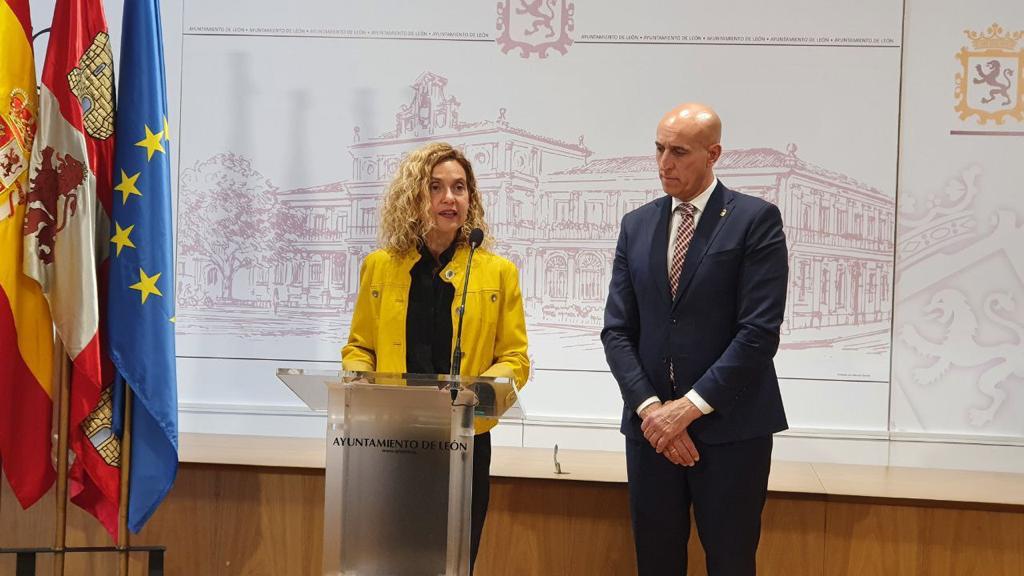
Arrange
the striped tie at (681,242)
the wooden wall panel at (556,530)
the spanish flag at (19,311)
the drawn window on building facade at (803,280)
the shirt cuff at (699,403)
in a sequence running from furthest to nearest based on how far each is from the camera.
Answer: the drawn window on building facade at (803,280) < the wooden wall panel at (556,530) < the spanish flag at (19,311) < the striped tie at (681,242) < the shirt cuff at (699,403)

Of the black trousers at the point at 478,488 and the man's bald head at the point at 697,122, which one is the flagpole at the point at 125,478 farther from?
the man's bald head at the point at 697,122

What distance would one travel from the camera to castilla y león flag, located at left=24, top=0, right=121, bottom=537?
3.04 meters

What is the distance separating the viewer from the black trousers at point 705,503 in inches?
112

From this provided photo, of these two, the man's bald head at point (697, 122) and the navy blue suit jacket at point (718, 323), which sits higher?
the man's bald head at point (697, 122)

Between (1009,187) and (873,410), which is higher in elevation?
(1009,187)

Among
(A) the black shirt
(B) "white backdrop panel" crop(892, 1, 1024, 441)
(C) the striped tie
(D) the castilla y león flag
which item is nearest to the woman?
(A) the black shirt

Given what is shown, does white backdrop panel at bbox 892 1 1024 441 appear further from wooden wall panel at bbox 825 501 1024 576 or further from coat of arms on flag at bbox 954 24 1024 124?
wooden wall panel at bbox 825 501 1024 576

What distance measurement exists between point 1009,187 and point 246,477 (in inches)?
123

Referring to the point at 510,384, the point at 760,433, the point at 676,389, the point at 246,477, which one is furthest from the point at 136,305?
the point at 760,433

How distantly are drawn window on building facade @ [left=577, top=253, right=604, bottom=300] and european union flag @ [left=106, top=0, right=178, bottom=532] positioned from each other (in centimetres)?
172

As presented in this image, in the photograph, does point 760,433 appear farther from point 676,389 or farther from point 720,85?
point 720,85

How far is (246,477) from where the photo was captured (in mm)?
3602

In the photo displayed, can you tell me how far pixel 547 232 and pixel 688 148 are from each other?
4.59 feet

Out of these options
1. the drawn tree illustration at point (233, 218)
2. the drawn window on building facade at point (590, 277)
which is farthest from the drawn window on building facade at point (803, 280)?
the drawn tree illustration at point (233, 218)
